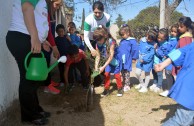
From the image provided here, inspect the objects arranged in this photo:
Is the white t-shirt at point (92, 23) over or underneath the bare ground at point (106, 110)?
over

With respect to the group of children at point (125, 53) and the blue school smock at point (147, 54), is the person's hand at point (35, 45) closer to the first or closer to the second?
the group of children at point (125, 53)

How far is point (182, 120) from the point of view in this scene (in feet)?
8.37

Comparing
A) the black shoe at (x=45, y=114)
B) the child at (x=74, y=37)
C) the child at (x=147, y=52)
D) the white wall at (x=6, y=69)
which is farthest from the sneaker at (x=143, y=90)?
the white wall at (x=6, y=69)

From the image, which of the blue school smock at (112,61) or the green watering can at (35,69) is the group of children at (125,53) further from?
the green watering can at (35,69)

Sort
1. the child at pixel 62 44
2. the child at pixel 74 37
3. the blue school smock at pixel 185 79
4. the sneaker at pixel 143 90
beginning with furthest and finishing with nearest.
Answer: the child at pixel 74 37 → the child at pixel 62 44 → the sneaker at pixel 143 90 → the blue school smock at pixel 185 79

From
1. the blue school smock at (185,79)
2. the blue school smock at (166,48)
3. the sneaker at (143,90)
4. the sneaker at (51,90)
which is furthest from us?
the sneaker at (143,90)

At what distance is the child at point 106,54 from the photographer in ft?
14.0

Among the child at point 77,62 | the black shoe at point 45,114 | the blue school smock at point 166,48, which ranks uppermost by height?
the blue school smock at point 166,48

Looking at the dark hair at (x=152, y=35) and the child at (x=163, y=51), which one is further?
the dark hair at (x=152, y=35)

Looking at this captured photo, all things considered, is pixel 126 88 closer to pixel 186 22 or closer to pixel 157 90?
pixel 157 90

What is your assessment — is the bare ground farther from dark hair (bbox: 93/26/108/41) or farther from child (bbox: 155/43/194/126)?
dark hair (bbox: 93/26/108/41)

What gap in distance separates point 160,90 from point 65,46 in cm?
209

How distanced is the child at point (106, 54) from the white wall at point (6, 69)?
4.34ft

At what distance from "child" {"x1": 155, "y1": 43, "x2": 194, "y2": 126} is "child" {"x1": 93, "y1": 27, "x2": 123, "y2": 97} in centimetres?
172
